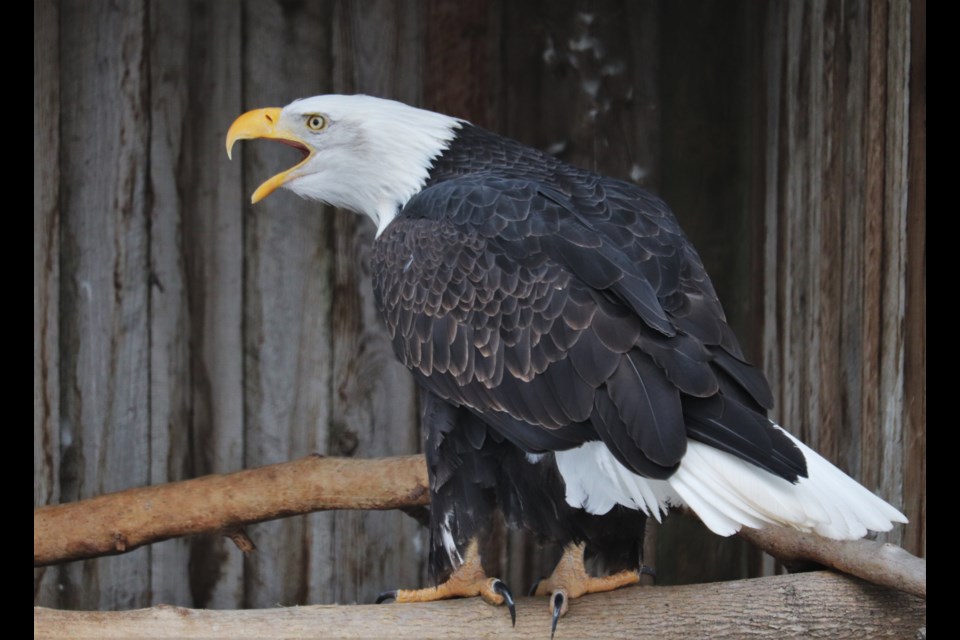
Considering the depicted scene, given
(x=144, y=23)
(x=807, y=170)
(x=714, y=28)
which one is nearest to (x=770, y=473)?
(x=807, y=170)

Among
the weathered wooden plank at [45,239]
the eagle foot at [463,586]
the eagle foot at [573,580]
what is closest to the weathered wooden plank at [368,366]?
the weathered wooden plank at [45,239]

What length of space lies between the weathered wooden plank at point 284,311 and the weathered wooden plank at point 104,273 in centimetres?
35

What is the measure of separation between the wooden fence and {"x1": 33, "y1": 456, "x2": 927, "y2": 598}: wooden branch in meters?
0.48

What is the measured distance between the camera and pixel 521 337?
2523 millimetres

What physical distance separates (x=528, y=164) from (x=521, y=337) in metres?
0.66

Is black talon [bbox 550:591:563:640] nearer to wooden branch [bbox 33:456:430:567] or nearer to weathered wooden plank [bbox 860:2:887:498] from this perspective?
wooden branch [bbox 33:456:430:567]

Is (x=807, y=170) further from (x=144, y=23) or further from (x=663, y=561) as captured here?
(x=144, y=23)

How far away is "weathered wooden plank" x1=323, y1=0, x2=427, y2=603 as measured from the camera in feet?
12.5

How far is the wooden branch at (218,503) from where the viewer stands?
3.27 metres

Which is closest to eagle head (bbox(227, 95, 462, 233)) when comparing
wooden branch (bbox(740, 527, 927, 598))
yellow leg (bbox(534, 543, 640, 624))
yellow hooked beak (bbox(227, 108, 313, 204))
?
yellow hooked beak (bbox(227, 108, 313, 204))

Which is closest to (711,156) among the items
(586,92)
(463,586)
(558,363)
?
(586,92)

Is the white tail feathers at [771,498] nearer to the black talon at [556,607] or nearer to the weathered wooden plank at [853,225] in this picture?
the black talon at [556,607]

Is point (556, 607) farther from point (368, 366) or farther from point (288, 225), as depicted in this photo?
point (288, 225)

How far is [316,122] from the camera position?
3088 mm
